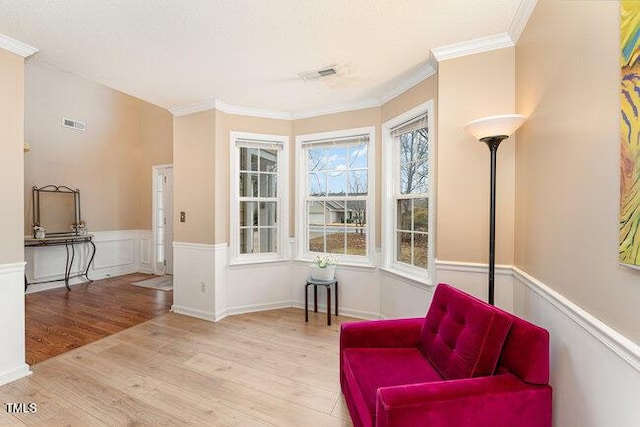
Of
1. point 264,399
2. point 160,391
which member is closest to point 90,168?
point 160,391

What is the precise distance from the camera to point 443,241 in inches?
90.7

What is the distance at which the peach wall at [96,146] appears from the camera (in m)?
4.53

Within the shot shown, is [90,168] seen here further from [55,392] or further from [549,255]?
[549,255]

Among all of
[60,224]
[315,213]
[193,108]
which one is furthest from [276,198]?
[60,224]

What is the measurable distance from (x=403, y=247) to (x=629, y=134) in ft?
7.47

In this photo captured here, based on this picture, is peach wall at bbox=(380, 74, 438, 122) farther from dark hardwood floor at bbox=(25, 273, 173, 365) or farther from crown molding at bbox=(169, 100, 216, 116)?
dark hardwood floor at bbox=(25, 273, 173, 365)

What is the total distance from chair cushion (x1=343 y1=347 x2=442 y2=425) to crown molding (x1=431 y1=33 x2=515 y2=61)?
7.06 feet

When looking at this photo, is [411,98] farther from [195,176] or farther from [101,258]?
[101,258]

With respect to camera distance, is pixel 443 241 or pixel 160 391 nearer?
pixel 160 391

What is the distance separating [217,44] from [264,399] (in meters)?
2.57

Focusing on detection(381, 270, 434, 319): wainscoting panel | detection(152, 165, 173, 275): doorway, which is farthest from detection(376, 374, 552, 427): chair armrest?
detection(152, 165, 173, 275): doorway

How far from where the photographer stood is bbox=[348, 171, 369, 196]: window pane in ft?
11.4

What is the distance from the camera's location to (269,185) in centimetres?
386

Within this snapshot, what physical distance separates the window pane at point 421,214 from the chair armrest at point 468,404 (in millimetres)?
1645
